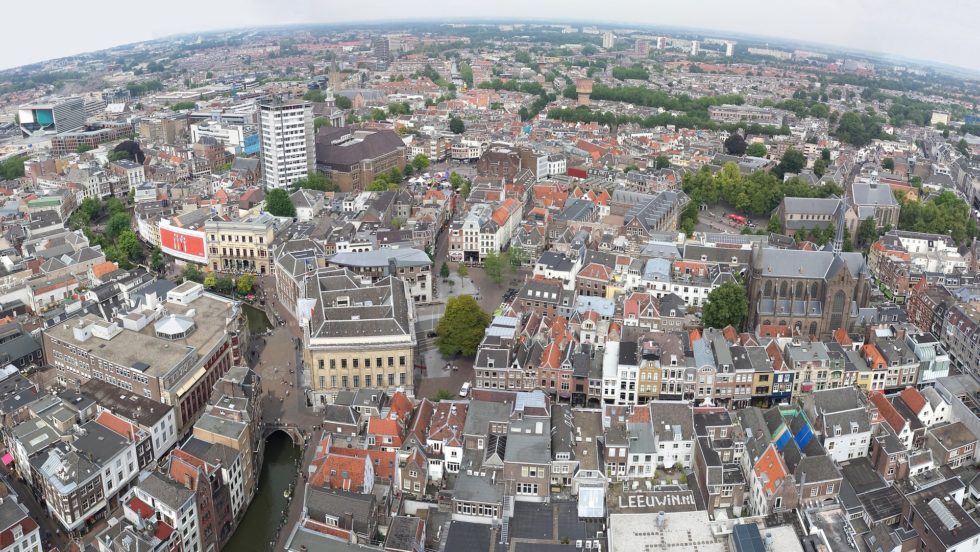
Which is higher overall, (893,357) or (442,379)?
(893,357)

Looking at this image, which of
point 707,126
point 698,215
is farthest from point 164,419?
point 707,126

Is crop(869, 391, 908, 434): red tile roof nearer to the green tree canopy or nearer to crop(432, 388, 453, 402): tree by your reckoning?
crop(432, 388, 453, 402): tree

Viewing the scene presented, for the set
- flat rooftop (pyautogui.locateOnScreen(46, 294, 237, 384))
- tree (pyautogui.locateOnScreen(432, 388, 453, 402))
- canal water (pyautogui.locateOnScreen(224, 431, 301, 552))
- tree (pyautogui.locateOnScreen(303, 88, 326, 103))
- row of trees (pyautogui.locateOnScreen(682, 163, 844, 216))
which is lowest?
canal water (pyautogui.locateOnScreen(224, 431, 301, 552))

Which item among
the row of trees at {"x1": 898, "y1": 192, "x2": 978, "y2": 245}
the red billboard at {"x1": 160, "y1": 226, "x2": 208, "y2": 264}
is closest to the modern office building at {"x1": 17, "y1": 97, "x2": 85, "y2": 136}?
the red billboard at {"x1": 160, "y1": 226, "x2": 208, "y2": 264}

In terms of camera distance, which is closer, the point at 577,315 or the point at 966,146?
the point at 577,315

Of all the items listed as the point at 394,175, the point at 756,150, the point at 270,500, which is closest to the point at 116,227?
the point at 394,175

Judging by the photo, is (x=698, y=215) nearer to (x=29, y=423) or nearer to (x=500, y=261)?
(x=500, y=261)
